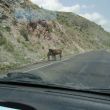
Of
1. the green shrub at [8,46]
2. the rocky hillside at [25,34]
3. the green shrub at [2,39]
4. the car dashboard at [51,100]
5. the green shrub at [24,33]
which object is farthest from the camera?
the green shrub at [24,33]

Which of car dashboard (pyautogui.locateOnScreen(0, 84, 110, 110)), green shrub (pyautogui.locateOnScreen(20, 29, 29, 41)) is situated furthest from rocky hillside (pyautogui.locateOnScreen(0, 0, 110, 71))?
car dashboard (pyautogui.locateOnScreen(0, 84, 110, 110))

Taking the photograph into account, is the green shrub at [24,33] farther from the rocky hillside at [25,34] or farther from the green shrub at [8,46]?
the green shrub at [8,46]

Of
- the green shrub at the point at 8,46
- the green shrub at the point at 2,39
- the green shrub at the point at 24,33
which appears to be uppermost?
the green shrub at the point at 24,33

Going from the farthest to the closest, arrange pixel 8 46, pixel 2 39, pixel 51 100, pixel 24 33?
pixel 24 33 → pixel 2 39 → pixel 8 46 → pixel 51 100

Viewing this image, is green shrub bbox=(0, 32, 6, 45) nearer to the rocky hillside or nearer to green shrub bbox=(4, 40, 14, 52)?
the rocky hillside

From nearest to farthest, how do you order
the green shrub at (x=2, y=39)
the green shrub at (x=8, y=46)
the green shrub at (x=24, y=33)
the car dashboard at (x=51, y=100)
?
the car dashboard at (x=51, y=100)
the green shrub at (x=8, y=46)
the green shrub at (x=2, y=39)
the green shrub at (x=24, y=33)

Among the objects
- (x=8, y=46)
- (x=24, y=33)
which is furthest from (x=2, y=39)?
(x=24, y=33)

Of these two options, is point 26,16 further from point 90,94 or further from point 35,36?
point 90,94

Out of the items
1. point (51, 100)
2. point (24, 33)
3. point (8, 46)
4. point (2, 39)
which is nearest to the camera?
point (51, 100)

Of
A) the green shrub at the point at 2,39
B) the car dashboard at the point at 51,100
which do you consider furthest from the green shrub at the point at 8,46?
the car dashboard at the point at 51,100

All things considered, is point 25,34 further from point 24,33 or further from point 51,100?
point 51,100

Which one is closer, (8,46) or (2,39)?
(8,46)

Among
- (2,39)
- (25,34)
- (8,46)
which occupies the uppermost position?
(25,34)

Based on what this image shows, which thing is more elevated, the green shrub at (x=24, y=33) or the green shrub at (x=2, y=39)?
the green shrub at (x=24, y=33)
